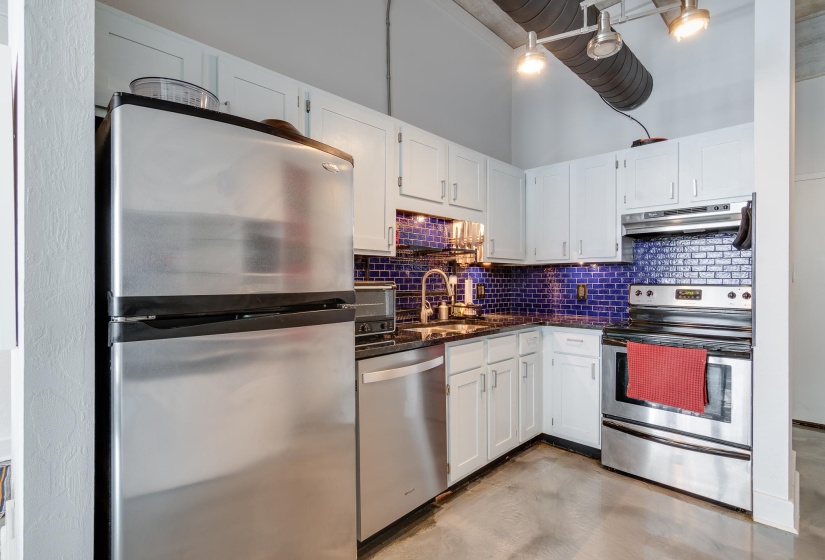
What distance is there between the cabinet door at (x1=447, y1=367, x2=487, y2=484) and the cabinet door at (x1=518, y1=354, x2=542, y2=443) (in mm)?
494

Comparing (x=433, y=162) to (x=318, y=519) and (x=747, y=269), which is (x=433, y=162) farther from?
(x=747, y=269)

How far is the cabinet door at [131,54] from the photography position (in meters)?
1.45

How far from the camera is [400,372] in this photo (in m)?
2.02

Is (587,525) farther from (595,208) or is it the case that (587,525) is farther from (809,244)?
(809,244)

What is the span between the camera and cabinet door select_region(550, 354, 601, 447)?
2961 millimetres

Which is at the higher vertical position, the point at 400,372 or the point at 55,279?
the point at 55,279

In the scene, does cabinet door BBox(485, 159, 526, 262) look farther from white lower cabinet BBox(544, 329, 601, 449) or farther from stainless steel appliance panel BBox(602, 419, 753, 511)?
stainless steel appliance panel BBox(602, 419, 753, 511)

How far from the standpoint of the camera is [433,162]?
2.79 metres

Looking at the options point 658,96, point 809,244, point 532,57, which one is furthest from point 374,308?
point 809,244

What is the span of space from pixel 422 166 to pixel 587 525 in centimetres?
232

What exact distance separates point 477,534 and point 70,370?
1.96 metres

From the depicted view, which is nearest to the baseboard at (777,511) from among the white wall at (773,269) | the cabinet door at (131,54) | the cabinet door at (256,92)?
the white wall at (773,269)

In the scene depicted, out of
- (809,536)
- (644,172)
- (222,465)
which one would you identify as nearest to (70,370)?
(222,465)

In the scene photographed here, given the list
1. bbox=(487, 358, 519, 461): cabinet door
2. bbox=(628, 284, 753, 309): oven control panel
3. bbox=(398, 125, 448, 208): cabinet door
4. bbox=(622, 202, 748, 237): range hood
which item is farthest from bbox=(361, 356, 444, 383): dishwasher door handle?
bbox=(622, 202, 748, 237): range hood
